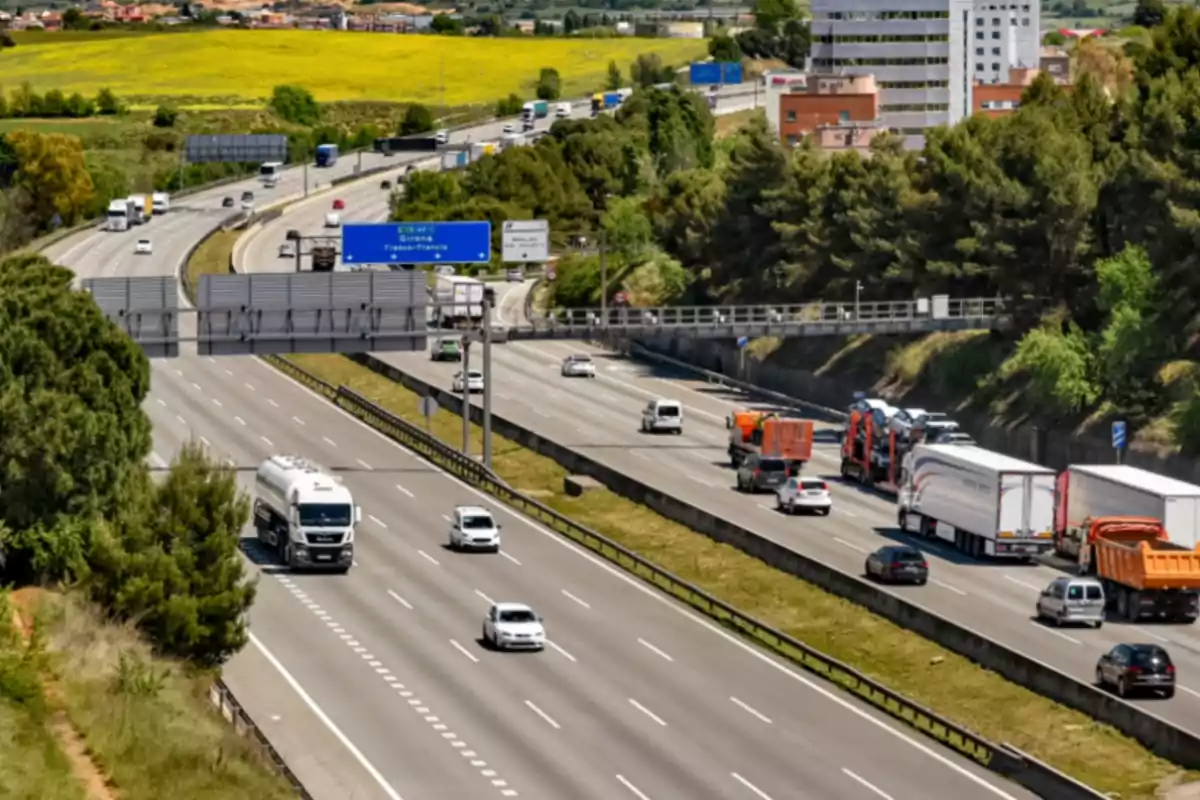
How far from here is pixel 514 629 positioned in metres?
67.9

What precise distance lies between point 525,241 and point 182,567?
315 ft

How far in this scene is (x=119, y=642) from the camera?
57.9 m

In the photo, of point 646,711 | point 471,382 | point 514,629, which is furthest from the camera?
point 471,382

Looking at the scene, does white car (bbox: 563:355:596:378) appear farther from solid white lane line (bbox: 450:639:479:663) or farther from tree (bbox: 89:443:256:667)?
tree (bbox: 89:443:256:667)

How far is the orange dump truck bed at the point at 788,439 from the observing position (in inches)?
3853

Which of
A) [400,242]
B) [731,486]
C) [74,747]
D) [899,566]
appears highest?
[400,242]

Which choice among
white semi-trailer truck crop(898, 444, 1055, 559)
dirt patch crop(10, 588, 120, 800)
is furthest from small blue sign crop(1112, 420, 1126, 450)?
dirt patch crop(10, 588, 120, 800)

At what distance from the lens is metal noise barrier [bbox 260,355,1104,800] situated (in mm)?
54938

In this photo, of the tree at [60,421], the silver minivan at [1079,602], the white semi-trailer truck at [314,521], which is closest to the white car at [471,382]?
the tree at [60,421]

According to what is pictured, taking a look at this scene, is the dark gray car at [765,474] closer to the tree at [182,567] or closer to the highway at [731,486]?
the highway at [731,486]

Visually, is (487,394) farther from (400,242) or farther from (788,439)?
(400,242)

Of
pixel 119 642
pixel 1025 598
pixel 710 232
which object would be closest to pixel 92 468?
pixel 119 642

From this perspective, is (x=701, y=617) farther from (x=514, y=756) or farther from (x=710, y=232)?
(x=710, y=232)

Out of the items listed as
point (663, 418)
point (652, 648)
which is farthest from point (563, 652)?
point (663, 418)
